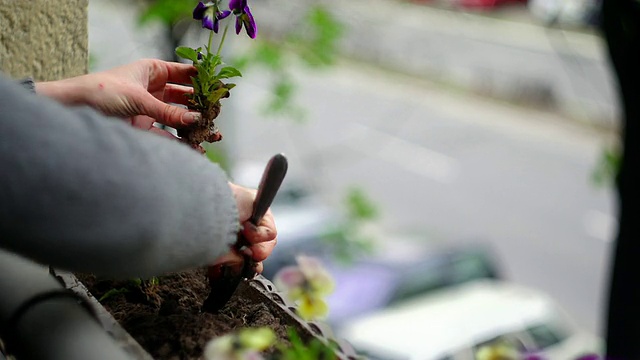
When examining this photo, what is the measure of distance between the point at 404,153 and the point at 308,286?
13.1 m

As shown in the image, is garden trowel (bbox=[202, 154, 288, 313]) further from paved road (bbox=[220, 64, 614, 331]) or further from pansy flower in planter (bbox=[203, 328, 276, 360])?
paved road (bbox=[220, 64, 614, 331])

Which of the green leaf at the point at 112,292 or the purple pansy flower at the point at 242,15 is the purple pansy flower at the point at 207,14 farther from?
the green leaf at the point at 112,292

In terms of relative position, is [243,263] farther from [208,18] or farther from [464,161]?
[464,161]

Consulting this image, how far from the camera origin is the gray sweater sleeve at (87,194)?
0.79 m

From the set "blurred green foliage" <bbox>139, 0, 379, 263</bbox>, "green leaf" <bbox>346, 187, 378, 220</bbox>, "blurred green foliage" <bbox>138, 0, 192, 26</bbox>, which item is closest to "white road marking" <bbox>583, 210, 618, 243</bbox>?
"green leaf" <bbox>346, 187, 378, 220</bbox>

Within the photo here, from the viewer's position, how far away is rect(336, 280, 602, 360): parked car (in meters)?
5.88

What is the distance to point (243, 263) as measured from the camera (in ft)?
3.78

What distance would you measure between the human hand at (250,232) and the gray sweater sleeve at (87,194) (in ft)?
0.77

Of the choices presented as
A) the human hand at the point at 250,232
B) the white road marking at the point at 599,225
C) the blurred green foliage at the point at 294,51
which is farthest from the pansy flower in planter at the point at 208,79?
the white road marking at the point at 599,225

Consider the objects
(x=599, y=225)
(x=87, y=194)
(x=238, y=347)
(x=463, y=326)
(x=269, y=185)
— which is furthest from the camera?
(x=599, y=225)

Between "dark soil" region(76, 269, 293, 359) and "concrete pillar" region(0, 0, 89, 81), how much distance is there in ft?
2.02

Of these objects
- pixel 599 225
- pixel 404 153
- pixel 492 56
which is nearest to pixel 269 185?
pixel 599 225

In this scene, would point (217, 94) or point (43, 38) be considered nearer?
point (217, 94)

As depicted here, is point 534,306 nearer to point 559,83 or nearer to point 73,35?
point 73,35
